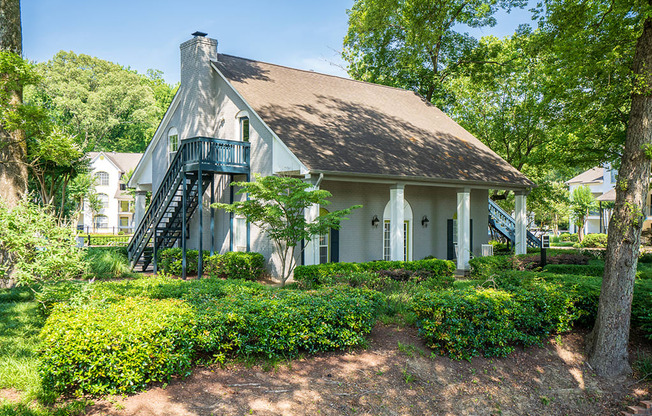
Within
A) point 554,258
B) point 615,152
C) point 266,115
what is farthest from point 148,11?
point 615,152

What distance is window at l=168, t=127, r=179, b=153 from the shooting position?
788 inches

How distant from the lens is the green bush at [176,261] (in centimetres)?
1697

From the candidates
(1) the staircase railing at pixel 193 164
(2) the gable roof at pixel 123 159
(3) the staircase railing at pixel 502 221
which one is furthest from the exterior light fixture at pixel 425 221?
(2) the gable roof at pixel 123 159

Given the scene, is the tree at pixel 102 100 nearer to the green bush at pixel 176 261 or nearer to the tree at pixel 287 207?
the green bush at pixel 176 261

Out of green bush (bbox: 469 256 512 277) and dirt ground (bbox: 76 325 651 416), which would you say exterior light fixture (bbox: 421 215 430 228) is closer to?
green bush (bbox: 469 256 512 277)

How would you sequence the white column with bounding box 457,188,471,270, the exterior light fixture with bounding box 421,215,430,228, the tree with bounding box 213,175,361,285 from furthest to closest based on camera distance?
1. the exterior light fixture with bounding box 421,215,430,228
2. the white column with bounding box 457,188,471,270
3. the tree with bounding box 213,175,361,285

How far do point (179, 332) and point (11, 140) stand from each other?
9334 millimetres

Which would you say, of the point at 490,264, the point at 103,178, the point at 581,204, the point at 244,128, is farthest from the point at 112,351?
the point at 103,178

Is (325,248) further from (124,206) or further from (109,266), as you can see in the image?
(124,206)

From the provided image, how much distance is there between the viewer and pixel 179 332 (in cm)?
654

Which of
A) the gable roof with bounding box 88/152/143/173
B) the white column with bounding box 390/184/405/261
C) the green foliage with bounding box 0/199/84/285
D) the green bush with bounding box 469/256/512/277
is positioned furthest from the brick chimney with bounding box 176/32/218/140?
the gable roof with bounding box 88/152/143/173

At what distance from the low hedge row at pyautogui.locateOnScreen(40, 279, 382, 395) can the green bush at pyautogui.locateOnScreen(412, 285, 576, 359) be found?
1080 mm

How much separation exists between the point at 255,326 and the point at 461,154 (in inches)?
596

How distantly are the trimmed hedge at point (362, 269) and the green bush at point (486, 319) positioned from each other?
371 cm
